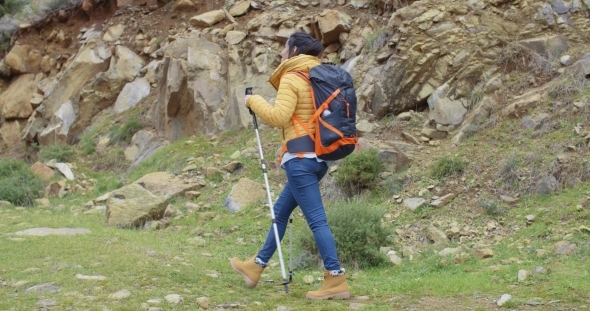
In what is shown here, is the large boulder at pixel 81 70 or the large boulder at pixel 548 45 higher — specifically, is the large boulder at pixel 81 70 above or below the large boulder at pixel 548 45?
below

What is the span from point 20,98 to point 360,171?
14.2 metres

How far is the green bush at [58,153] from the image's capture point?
15719mm

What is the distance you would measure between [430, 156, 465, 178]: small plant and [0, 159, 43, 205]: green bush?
7.30m

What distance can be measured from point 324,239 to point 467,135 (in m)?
5.57

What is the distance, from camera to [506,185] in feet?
27.5

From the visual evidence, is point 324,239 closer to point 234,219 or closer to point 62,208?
point 234,219

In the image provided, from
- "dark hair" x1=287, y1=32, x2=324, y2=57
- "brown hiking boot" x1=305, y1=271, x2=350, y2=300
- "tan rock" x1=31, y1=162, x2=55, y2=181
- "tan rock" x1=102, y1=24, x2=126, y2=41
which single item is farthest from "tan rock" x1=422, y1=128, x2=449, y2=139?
"tan rock" x1=102, y1=24, x2=126, y2=41

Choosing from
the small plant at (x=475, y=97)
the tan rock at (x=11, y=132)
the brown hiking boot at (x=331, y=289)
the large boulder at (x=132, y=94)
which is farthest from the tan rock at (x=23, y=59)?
the brown hiking boot at (x=331, y=289)

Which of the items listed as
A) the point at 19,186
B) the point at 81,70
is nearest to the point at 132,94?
the point at 81,70

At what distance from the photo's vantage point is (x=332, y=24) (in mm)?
13953

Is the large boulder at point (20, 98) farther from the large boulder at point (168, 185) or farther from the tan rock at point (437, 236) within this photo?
the tan rock at point (437, 236)

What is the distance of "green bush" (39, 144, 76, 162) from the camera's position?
15.7m

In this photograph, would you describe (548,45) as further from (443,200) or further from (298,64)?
(298,64)

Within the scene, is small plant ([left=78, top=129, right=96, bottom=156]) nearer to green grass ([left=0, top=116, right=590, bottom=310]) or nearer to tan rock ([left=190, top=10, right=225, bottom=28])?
tan rock ([left=190, top=10, right=225, bottom=28])
